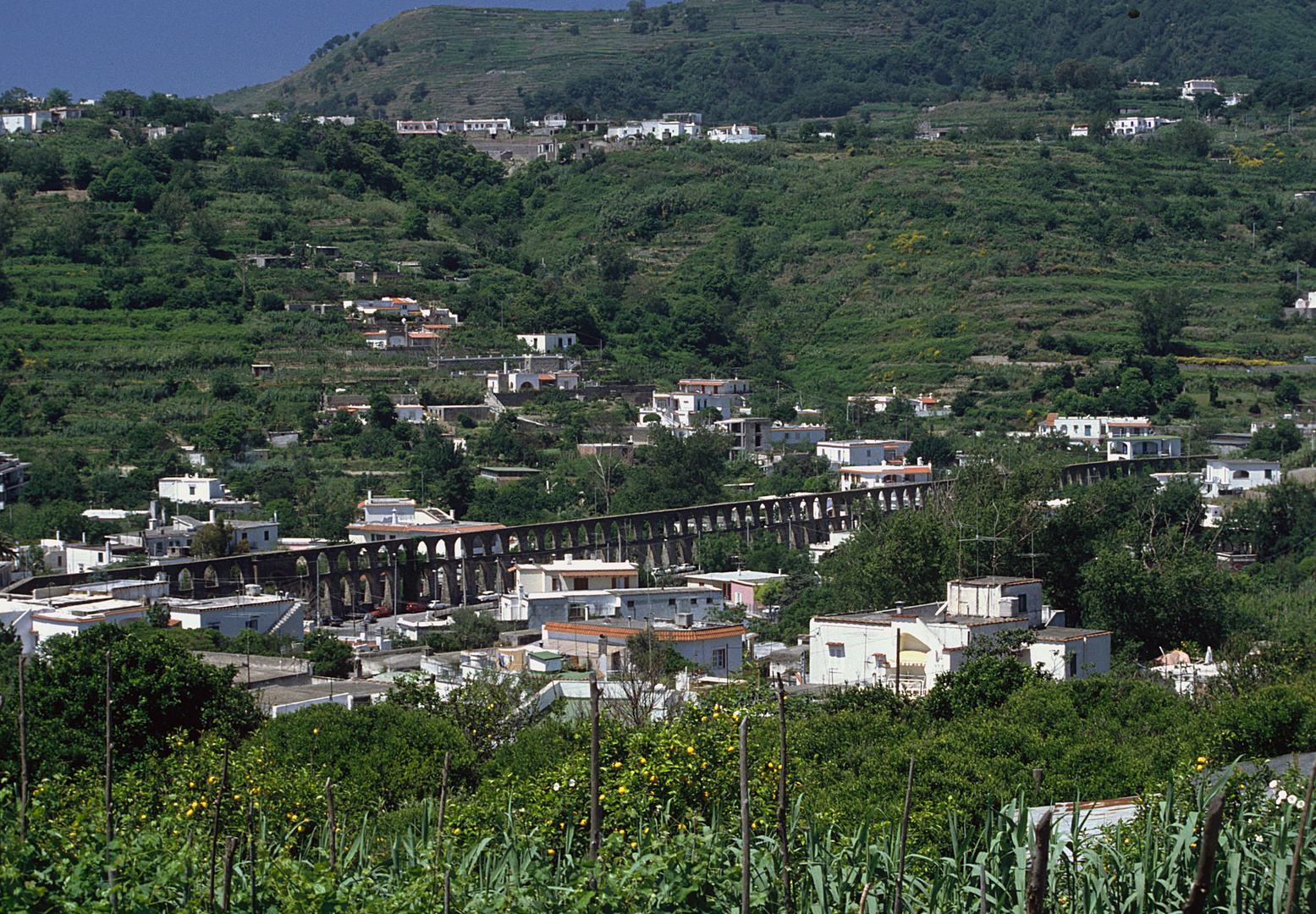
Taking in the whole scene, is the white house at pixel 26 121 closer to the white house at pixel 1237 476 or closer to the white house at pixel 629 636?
the white house at pixel 1237 476

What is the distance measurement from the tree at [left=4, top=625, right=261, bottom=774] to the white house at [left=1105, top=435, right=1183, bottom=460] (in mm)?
41621

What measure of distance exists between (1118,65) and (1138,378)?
333 ft

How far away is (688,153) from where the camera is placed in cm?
9256

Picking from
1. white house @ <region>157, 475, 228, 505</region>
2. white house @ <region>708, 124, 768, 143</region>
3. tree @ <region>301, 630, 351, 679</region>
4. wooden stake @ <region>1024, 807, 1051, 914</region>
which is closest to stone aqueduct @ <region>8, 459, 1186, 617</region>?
white house @ <region>157, 475, 228, 505</region>

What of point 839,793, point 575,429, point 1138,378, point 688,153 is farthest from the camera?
point 688,153

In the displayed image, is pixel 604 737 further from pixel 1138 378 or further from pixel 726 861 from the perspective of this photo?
pixel 1138 378

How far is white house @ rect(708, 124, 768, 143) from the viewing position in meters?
99.4

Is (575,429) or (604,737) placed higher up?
(604,737)

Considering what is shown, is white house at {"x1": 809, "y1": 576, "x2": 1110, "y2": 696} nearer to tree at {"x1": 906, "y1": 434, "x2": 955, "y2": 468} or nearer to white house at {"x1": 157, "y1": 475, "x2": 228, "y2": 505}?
white house at {"x1": 157, "y1": 475, "x2": 228, "y2": 505}

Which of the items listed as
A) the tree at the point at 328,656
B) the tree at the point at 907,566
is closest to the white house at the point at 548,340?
the tree at the point at 907,566

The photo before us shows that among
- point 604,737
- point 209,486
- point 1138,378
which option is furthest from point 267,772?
point 1138,378

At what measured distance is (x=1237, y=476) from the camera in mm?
47375

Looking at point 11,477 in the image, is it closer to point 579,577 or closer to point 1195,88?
point 579,577

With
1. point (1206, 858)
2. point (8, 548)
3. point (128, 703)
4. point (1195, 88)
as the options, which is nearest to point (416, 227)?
point (8, 548)
